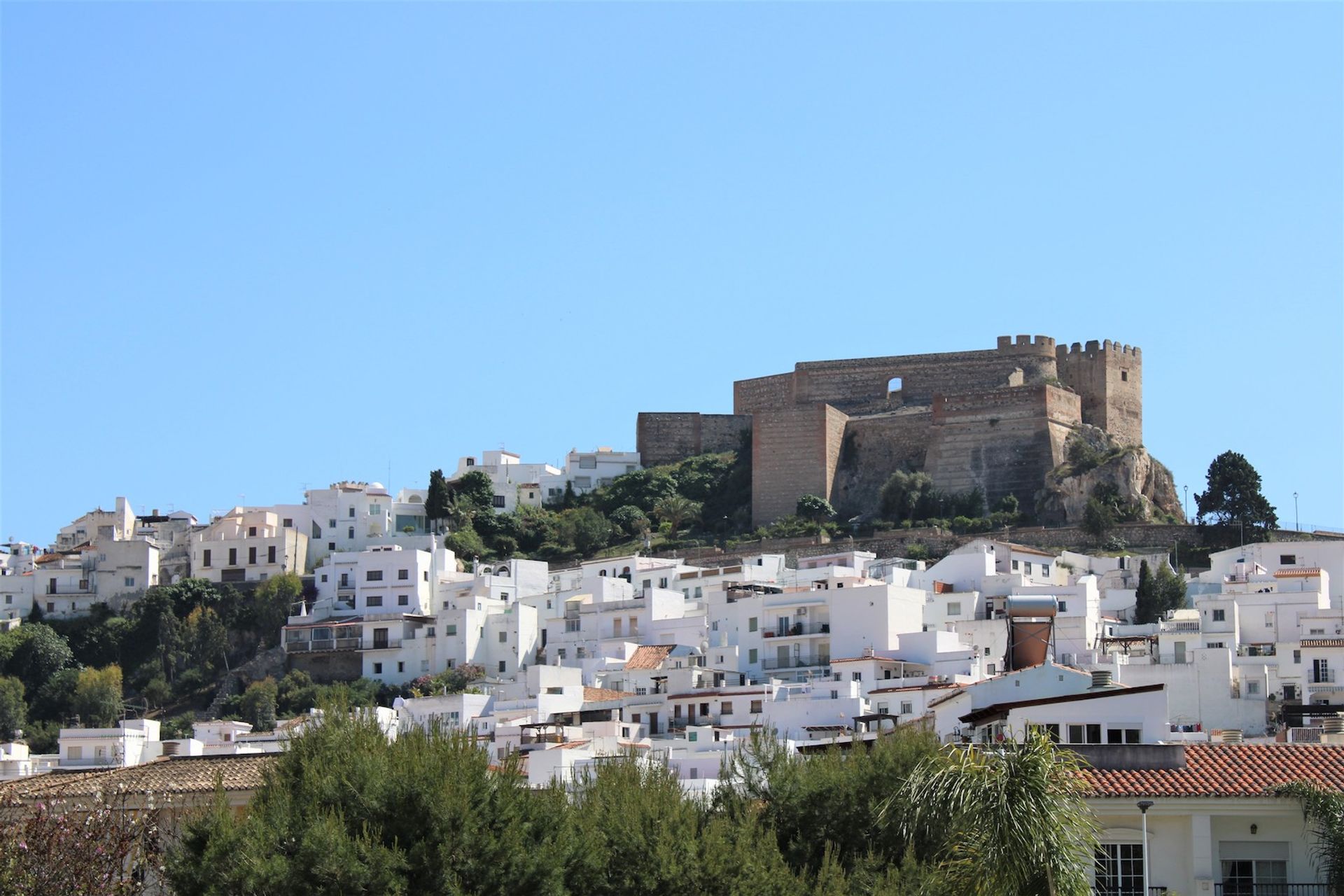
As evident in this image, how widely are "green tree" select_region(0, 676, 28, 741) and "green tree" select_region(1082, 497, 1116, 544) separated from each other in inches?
1239

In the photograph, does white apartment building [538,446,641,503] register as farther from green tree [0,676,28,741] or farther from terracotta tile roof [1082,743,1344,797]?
terracotta tile roof [1082,743,1344,797]

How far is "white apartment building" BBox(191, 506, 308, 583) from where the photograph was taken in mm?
73438

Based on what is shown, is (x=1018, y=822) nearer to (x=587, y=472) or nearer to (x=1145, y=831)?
(x=1145, y=831)

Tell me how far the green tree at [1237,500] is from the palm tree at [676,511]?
18162 mm

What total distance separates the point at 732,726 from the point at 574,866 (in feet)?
74.6

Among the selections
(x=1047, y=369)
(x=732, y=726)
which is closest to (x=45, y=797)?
(x=732, y=726)

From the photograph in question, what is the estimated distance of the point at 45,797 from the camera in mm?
24406

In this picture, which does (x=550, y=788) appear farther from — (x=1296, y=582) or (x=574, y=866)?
(x=1296, y=582)

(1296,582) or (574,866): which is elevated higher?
(1296,582)

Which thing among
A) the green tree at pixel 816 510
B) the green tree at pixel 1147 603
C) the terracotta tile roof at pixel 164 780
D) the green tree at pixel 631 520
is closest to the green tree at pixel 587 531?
the green tree at pixel 631 520

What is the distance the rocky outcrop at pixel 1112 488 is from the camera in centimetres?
7300

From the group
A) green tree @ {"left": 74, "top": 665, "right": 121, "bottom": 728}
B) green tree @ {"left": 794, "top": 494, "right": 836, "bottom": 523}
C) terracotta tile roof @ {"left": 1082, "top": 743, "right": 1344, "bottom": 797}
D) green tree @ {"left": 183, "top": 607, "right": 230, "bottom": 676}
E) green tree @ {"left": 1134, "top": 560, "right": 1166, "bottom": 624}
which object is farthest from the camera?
green tree @ {"left": 794, "top": 494, "right": 836, "bottom": 523}

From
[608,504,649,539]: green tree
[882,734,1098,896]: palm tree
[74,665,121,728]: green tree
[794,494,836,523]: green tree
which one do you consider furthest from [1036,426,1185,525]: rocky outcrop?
[882,734,1098,896]: palm tree

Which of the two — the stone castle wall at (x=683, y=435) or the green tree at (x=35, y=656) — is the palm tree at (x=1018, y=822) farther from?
the stone castle wall at (x=683, y=435)
